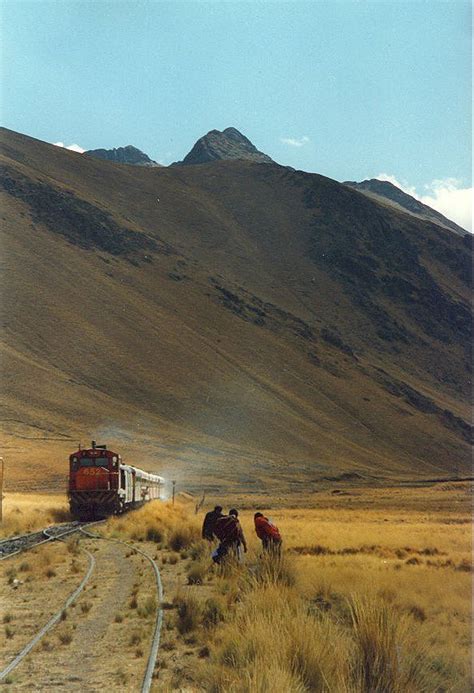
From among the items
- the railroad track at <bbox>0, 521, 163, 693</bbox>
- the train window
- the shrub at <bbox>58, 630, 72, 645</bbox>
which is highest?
the train window

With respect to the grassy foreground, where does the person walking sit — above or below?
above

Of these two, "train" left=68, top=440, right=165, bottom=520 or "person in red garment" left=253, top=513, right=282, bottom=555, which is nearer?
"person in red garment" left=253, top=513, right=282, bottom=555

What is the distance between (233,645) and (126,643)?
2297 mm

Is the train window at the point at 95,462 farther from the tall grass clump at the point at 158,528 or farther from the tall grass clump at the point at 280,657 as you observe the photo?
the tall grass clump at the point at 280,657

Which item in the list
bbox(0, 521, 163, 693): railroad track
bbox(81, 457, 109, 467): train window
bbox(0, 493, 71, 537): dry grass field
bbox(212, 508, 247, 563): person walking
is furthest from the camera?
bbox(81, 457, 109, 467): train window

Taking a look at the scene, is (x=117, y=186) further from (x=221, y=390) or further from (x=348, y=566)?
(x=348, y=566)

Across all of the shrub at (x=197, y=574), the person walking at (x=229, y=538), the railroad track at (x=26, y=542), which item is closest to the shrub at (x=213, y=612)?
the person walking at (x=229, y=538)

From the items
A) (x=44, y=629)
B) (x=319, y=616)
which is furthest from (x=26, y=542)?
(x=319, y=616)

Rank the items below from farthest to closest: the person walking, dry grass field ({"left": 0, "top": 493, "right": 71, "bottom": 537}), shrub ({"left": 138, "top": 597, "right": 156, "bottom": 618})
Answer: dry grass field ({"left": 0, "top": 493, "right": 71, "bottom": 537})
the person walking
shrub ({"left": 138, "top": 597, "right": 156, "bottom": 618})

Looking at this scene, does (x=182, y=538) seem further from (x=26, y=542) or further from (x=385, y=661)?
(x=385, y=661)

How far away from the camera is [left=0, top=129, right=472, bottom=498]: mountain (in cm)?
7949

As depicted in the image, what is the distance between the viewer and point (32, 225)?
369 ft

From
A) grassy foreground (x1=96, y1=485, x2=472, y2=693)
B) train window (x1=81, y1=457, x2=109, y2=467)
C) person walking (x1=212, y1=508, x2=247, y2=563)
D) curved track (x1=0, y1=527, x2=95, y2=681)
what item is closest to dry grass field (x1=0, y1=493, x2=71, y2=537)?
train window (x1=81, y1=457, x2=109, y2=467)

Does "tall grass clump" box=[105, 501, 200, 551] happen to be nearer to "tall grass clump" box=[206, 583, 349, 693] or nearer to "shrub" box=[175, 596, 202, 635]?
"shrub" box=[175, 596, 202, 635]
